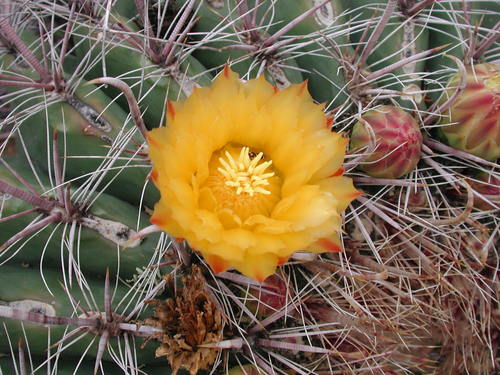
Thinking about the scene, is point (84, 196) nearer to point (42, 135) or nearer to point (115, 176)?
point (115, 176)

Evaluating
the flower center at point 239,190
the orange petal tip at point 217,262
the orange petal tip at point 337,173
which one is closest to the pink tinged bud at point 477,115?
the orange petal tip at point 337,173

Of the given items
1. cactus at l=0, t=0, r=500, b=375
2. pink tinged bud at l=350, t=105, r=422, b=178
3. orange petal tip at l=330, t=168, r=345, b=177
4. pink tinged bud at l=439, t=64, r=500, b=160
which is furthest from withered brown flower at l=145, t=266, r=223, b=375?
pink tinged bud at l=439, t=64, r=500, b=160

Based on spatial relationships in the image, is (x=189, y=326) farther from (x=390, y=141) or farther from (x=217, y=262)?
(x=390, y=141)

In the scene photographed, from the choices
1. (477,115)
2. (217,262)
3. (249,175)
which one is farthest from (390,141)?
(217,262)

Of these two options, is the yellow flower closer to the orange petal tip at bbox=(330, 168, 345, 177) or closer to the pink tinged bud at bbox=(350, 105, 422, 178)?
the orange petal tip at bbox=(330, 168, 345, 177)

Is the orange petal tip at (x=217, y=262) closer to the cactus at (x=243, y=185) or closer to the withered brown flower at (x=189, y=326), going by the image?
the cactus at (x=243, y=185)

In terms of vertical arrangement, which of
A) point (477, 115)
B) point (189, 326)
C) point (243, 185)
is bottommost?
point (189, 326)
